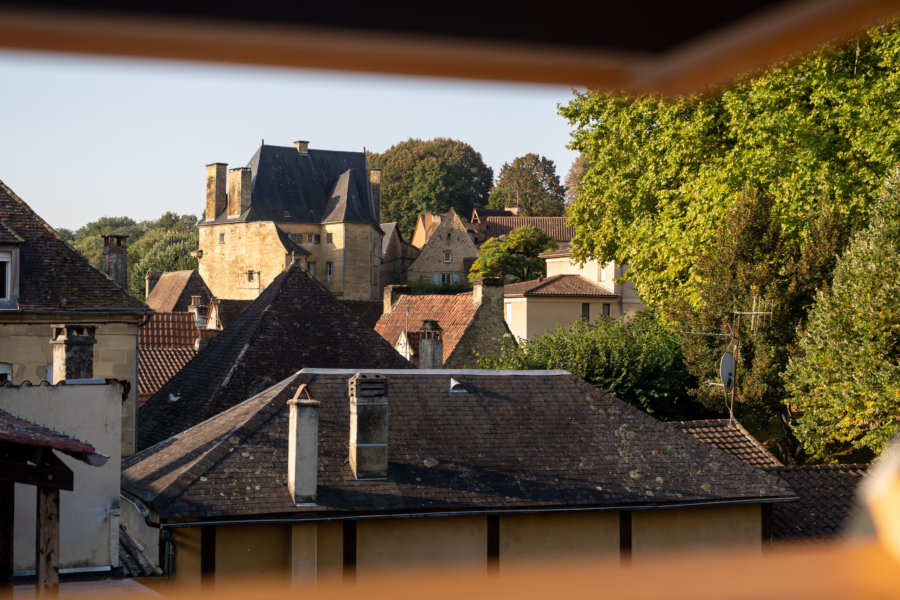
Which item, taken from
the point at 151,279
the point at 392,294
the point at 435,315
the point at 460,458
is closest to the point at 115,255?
the point at 435,315

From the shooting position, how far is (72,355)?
60.0 ft

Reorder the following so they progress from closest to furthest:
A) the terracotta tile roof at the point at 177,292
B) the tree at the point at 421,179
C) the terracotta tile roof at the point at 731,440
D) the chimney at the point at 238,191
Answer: the terracotta tile roof at the point at 731,440 → the terracotta tile roof at the point at 177,292 → the chimney at the point at 238,191 → the tree at the point at 421,179

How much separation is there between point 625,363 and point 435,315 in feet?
44.0

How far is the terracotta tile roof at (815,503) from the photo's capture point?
1856cm

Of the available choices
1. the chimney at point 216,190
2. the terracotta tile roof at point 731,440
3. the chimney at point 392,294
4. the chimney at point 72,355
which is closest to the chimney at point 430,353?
the terracotta tile roof at point 731,440

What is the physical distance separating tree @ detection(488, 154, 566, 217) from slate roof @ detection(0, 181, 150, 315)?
79.5 metres

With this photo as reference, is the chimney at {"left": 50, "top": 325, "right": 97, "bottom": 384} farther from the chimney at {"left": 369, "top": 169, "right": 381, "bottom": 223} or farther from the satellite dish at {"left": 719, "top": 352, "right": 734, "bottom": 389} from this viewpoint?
the chimney at {"left": 369, "top": 169, "right": 381, "bottom": 223}

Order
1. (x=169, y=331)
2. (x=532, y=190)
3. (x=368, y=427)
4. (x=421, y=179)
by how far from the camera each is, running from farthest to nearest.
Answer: (x=532, y=190), (x=421, y=179), (x=169, y=331), (x=368, y=427)

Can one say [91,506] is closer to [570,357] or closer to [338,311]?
[338,311]

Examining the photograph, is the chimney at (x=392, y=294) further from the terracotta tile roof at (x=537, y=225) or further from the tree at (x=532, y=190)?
the tree at (x=532, y=190)

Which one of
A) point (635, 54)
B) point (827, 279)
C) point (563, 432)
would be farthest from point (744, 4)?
point (827, 279)

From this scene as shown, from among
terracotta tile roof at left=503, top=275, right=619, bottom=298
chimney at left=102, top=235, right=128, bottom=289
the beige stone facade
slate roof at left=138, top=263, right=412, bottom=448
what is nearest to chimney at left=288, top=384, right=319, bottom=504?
slate roof at left=138, top=263, right=412, bottom=448

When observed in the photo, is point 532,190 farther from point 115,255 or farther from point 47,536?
point 47,536

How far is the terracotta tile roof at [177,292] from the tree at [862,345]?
43.5 meters
